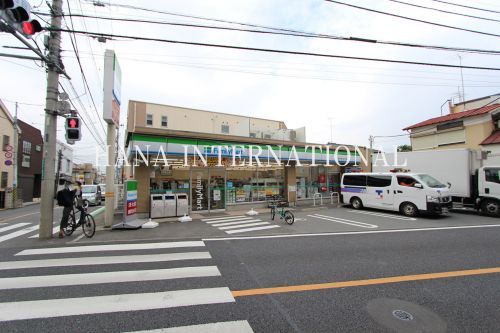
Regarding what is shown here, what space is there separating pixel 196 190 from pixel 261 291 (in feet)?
34.5

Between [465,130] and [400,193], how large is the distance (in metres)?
13.3

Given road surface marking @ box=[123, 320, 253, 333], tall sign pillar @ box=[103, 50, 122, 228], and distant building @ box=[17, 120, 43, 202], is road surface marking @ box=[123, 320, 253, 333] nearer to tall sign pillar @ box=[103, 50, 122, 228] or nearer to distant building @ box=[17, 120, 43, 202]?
tall sign pillar @ box=[103, 50, 122, 228]

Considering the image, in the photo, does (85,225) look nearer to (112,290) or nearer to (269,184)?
(112,290)

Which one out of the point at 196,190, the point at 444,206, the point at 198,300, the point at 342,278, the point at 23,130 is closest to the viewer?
the point at 198,300

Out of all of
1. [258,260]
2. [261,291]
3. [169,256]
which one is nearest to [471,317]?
[261,291]

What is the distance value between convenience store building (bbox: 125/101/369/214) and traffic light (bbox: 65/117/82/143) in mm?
2855

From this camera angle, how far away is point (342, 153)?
18.5m

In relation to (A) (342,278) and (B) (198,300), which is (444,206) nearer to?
(A) (342,278)

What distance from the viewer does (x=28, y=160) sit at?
28.3 m

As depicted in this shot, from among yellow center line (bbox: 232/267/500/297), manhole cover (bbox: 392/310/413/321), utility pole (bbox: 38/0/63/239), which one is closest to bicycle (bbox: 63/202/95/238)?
utility pole (bbox: 38/0/63/239)

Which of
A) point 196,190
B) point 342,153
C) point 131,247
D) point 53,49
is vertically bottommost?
point 131,247

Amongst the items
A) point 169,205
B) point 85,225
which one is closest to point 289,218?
point 169,205

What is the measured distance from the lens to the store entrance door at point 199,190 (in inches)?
549

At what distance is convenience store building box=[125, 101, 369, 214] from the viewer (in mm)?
12344
